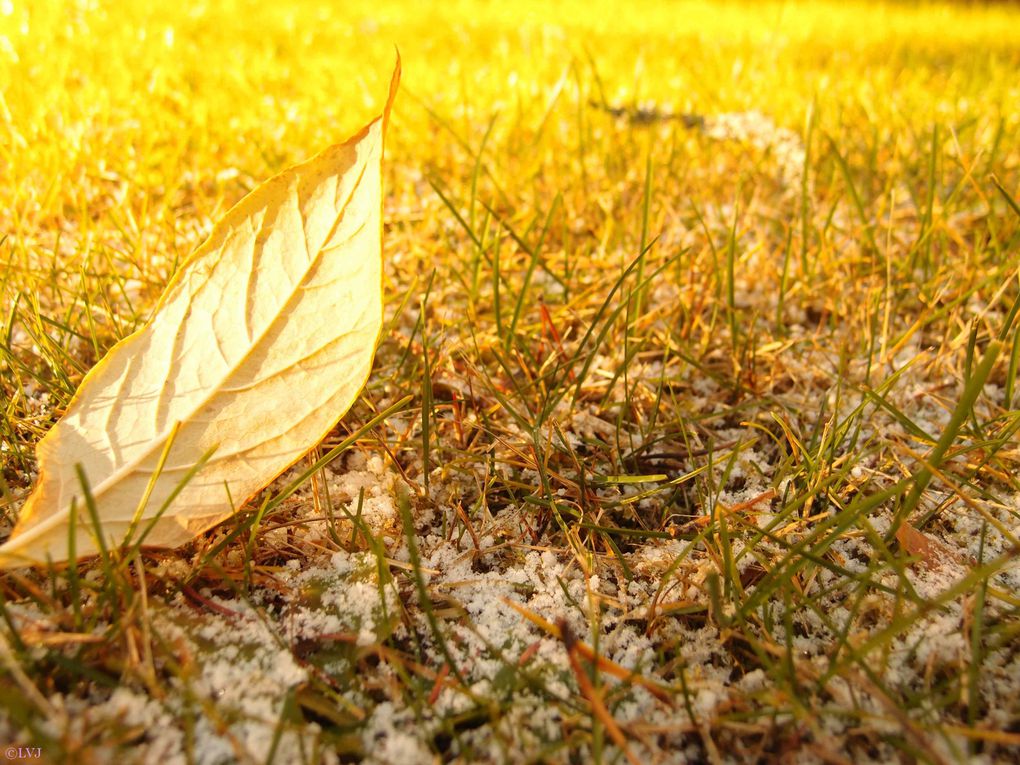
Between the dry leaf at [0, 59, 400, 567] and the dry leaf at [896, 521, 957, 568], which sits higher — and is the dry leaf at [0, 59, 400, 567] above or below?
above

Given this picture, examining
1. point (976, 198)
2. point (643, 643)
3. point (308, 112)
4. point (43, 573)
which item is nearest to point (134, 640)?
point (43, 573)

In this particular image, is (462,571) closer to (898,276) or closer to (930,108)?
(898,276)

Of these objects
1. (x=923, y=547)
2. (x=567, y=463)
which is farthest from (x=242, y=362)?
(x=923, y=547)

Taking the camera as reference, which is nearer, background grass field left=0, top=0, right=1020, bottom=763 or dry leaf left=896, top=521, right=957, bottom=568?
background grass field left=0, top=0, right=1020, bottom=763

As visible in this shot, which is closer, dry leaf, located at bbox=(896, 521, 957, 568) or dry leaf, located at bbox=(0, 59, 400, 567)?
dry leaf, located at bbox=(0, 59, 400, 567)

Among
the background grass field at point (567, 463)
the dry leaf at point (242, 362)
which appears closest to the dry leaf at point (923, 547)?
the background grass field at point (567, 463)

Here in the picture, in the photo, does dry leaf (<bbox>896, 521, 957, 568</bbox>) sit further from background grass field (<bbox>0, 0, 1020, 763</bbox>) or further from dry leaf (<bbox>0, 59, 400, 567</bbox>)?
dry leaf (<bbox>0, 59, 400, 567</bbox>)

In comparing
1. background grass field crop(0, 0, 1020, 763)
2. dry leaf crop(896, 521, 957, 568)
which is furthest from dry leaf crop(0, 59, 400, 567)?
dry leaf crop(896, 521, 957, 568)
